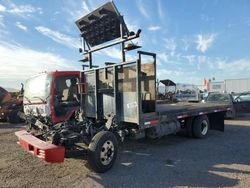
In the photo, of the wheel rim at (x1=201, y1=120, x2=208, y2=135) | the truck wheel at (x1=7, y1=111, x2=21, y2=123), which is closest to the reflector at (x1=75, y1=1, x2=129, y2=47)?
the wheel rim at (x1=201, y1=120, x2=208, y2=135)

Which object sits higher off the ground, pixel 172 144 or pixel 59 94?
pixel 59 94

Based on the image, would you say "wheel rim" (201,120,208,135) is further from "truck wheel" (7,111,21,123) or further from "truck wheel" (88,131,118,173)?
"truck wheel" (7,111,21,123)

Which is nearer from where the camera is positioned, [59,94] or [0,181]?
[0,181]

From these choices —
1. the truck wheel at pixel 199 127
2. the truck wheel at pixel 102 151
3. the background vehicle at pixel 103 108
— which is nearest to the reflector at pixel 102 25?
the background vehicle at pixel 103 108

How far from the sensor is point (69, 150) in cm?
507

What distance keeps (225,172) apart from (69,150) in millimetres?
3218

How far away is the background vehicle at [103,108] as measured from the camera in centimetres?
500

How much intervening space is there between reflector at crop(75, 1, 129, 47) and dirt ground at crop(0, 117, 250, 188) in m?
3.23

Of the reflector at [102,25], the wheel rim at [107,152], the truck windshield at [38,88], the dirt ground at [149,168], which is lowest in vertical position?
the dirt ground at [149,168]

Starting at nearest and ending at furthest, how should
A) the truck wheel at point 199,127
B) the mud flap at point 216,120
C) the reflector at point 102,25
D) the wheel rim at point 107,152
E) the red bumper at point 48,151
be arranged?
the red bumper at point 48,151, the wheel rim at point 107,152, the reflector at point 102,25, the truck wheel at point 199,127, the mud flap at point 216,120

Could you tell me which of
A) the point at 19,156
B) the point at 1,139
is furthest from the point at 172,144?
the point at 1,139

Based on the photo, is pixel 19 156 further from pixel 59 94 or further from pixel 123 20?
pixel 123 20

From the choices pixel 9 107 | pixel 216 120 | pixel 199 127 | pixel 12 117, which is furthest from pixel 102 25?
pixel 9 107

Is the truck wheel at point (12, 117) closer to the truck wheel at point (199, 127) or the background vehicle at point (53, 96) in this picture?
the background vehicle at point (53, 96)
